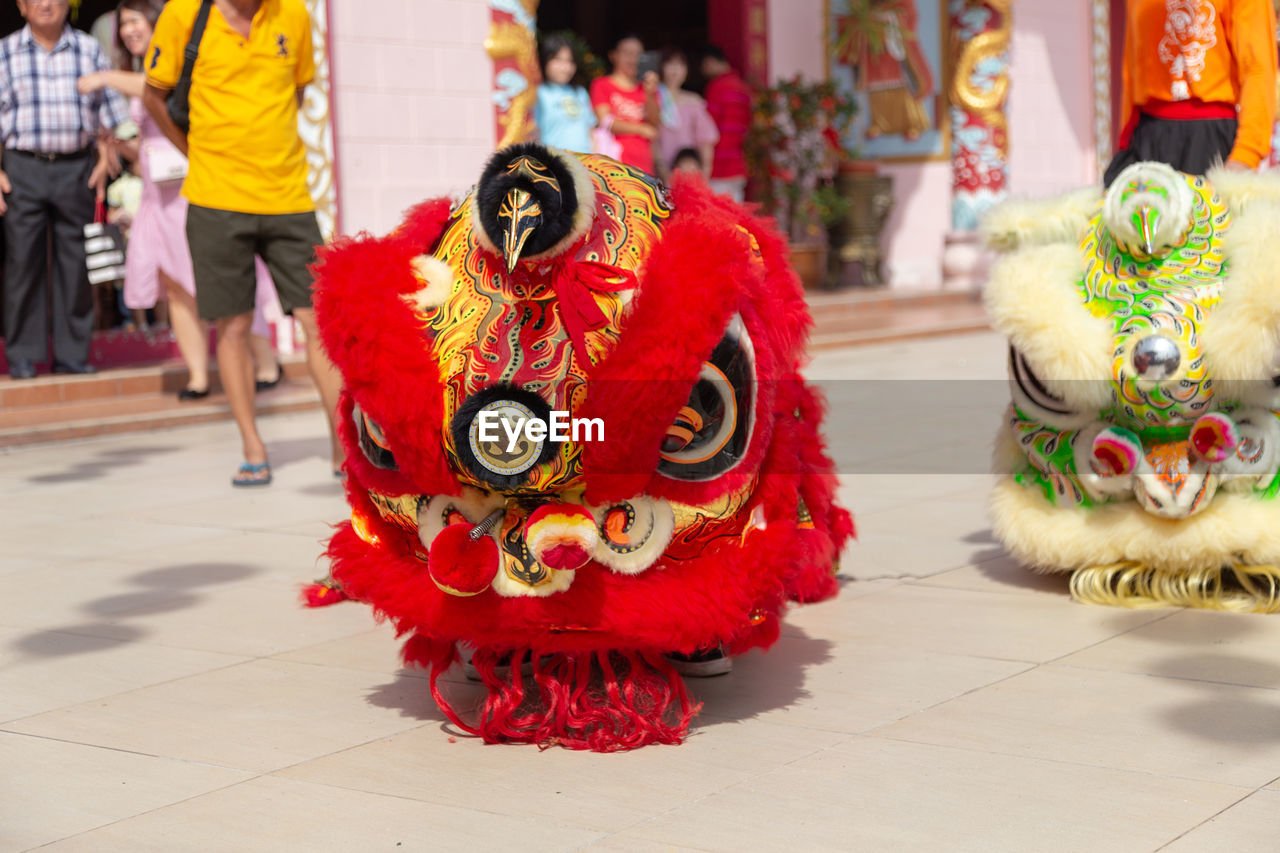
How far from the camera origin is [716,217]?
Answer: 125 inches

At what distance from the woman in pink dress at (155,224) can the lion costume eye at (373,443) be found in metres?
5.29

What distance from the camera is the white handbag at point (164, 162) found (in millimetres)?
8141

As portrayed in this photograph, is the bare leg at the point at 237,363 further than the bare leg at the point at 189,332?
No

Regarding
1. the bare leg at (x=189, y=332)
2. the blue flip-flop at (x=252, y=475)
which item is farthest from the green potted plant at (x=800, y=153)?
the blue flip-flop at (x=252, y=475)

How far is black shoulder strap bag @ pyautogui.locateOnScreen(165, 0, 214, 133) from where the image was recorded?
5.72m

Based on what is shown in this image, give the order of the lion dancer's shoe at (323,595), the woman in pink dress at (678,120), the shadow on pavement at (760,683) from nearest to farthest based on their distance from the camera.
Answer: the shadow on pavement at (760,683) → the lion dancer's shoe at (323,595) → the woman in pink dress at (678,120)

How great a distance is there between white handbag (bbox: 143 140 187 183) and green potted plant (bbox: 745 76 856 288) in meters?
6.65

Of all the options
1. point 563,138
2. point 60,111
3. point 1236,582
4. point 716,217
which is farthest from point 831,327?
point 716,217

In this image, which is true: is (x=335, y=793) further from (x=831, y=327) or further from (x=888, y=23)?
(x=888, y=23)

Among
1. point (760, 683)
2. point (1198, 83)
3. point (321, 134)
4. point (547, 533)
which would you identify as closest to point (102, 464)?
point (321, 134)

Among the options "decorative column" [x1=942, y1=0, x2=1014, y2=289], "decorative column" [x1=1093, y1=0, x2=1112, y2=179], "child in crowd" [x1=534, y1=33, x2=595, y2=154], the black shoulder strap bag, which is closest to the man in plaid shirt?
the black shoulder strap bag

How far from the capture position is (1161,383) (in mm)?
3865

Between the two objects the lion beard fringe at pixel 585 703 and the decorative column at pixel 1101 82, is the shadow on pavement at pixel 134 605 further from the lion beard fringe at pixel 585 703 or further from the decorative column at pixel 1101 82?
the decorative column at pixel 1101 82

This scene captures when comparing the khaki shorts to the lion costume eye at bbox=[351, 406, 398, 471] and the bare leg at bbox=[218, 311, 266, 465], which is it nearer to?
the bare leg at bbox=[218, 311, 266, 465]
